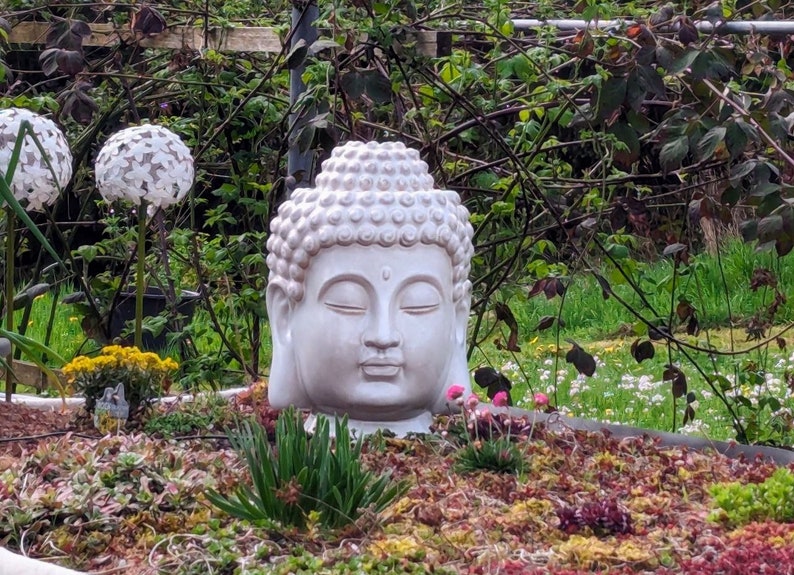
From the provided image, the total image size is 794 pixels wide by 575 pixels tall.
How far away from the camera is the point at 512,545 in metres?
2.90

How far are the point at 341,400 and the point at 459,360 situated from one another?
430mm

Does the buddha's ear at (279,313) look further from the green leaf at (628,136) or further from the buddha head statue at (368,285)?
the green leaf at (628,136)

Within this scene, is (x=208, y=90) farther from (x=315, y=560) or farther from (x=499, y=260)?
(x=315, y=560)

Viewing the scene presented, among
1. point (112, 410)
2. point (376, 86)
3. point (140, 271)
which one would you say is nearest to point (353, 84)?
point (376, 86)

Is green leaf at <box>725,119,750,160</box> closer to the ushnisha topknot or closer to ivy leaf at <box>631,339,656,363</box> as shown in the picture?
the ushnisha topknot

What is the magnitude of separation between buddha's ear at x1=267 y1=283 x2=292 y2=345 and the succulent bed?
1.40 ft

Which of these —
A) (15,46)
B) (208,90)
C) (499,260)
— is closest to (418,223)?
(499,260)

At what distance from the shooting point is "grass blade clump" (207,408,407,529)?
289 cm

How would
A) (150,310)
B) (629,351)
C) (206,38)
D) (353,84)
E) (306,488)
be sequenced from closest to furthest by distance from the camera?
(306,488) < (353,84) < (206,38) < (150,310) < (629,351)

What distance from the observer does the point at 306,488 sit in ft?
9.56

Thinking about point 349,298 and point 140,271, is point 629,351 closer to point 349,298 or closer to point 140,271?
point 140,271

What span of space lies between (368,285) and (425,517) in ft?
2.59

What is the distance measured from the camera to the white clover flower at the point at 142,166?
4164 mm

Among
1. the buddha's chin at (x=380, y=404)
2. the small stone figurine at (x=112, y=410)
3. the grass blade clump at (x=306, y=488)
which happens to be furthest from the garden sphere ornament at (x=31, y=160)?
the grass blade clump at (x=306, y=488)
